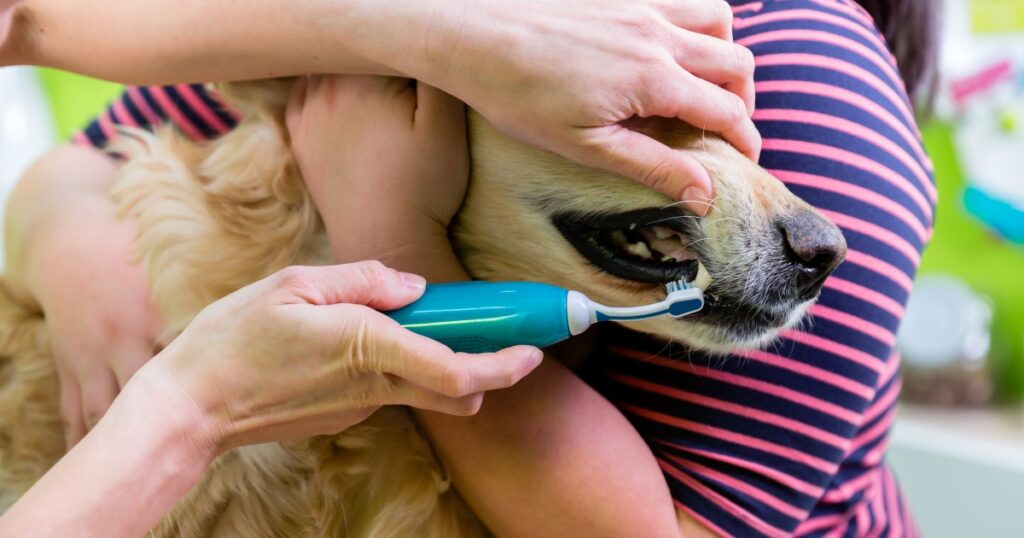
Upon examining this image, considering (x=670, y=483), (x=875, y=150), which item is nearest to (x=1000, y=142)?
(x=875, y=150)

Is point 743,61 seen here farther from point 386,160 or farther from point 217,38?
point 217,38

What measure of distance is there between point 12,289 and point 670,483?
→ 0.86m

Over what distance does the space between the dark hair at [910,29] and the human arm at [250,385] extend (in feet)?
2.76

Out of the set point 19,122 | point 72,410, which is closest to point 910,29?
point 72,410

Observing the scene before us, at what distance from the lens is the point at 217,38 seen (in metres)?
0.76

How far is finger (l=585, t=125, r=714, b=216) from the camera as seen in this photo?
650 mm

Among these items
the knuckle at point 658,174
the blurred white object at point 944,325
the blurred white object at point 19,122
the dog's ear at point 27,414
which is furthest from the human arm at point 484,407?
the blurred white object at point 19,122

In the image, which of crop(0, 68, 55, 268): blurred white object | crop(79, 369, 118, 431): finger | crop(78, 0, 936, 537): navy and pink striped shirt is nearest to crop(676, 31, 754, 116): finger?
crop(78, 0, 936, 537): navy and pink striped shirt

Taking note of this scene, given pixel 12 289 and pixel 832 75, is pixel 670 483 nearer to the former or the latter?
pixel 832 75

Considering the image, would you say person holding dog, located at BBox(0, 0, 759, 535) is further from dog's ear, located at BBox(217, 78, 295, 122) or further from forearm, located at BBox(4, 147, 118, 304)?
forearm, located at BBox(4, 147, 118, 304)

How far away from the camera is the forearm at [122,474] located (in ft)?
1.93

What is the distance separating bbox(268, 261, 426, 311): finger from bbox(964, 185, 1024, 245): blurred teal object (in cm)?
179

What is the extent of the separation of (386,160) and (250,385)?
0.83 feet

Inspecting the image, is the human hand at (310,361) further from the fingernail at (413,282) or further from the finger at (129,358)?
the finger at (129,358)
